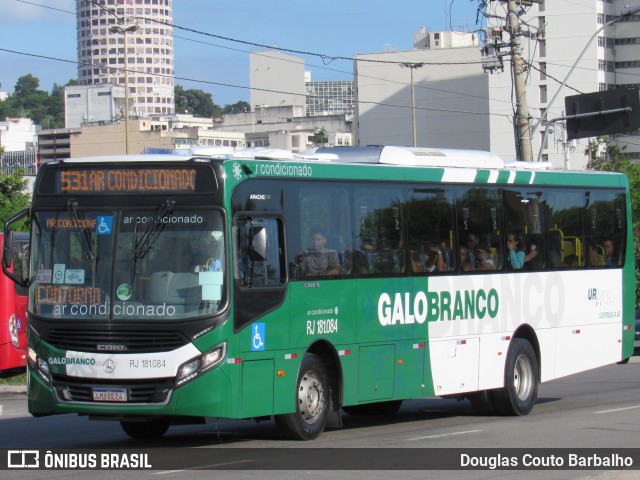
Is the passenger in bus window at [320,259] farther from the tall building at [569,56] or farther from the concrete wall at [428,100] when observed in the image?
the concrete wall at [428,100]

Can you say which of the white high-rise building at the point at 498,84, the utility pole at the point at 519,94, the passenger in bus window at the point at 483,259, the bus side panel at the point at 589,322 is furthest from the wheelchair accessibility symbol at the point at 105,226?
the white high-rise building at the point at 498,84

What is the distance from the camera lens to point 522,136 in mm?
29203

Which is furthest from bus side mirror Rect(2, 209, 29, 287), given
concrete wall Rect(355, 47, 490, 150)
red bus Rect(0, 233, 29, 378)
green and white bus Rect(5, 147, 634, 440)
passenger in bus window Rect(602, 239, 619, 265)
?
concrete wall Rect(355, 47, 490, 150)

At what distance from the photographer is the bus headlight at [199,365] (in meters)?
12.0

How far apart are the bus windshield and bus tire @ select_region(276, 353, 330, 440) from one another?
173 cm

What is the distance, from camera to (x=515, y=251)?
56.1 feet

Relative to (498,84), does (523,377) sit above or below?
below

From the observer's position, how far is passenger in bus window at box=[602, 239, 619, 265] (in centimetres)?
1911

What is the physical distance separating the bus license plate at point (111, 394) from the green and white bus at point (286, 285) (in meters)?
0.01

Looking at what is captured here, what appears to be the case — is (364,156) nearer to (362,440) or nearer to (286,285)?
(286,285)

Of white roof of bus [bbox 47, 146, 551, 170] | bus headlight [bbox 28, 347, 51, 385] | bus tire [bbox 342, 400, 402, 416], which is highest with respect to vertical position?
white roof of bus [bbox 47, 146, 551, 170]

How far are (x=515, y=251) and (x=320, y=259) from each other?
14.4 feet

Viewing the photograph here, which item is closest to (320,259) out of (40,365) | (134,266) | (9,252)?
(134,266)

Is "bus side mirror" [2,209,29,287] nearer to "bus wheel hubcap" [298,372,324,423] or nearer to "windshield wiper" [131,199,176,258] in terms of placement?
"windshield wiper" [131,199,176,258]
